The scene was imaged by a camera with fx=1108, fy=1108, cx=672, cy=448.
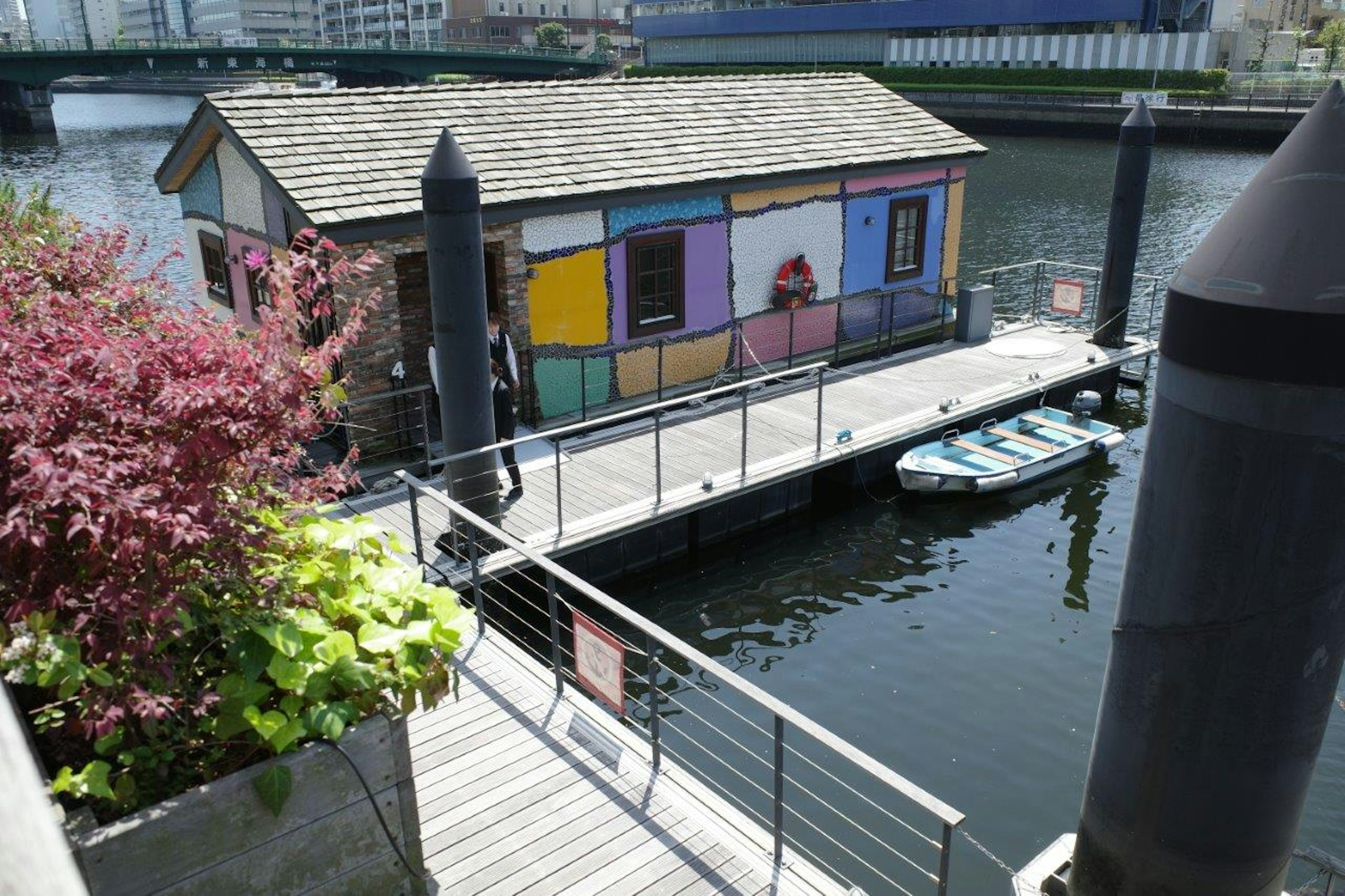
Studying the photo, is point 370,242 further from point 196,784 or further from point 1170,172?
point 1170,172

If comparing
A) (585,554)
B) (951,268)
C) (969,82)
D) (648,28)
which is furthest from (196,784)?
(648,28)

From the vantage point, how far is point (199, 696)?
4.55 meters

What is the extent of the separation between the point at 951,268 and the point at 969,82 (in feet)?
205

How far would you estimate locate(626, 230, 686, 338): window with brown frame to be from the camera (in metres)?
15.6

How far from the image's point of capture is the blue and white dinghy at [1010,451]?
14.5m

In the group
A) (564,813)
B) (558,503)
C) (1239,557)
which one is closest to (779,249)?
(558,503)

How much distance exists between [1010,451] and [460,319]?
867 centimetres

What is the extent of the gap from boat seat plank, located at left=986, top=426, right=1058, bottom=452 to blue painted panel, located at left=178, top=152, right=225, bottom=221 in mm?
11250

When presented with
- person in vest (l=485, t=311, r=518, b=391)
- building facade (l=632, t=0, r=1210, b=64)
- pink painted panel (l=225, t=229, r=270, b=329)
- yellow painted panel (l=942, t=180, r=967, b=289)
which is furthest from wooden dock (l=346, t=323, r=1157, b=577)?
building facade (l=632, t=0, r=1210, b=64)

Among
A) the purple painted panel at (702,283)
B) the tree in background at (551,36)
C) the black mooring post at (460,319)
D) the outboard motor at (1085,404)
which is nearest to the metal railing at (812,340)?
the purple painted panel at (702,283)

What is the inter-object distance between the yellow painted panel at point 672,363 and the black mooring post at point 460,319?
5133mm

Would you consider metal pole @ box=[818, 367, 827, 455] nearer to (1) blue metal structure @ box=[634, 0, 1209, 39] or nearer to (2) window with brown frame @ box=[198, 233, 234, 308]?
(2) window with brown frame @ box=[198, 233, 234, 308]

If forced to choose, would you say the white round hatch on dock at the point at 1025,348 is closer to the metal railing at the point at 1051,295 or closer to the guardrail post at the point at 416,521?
the metal railing at the point at 1051,295

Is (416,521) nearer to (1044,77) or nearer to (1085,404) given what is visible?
(1085,404)
